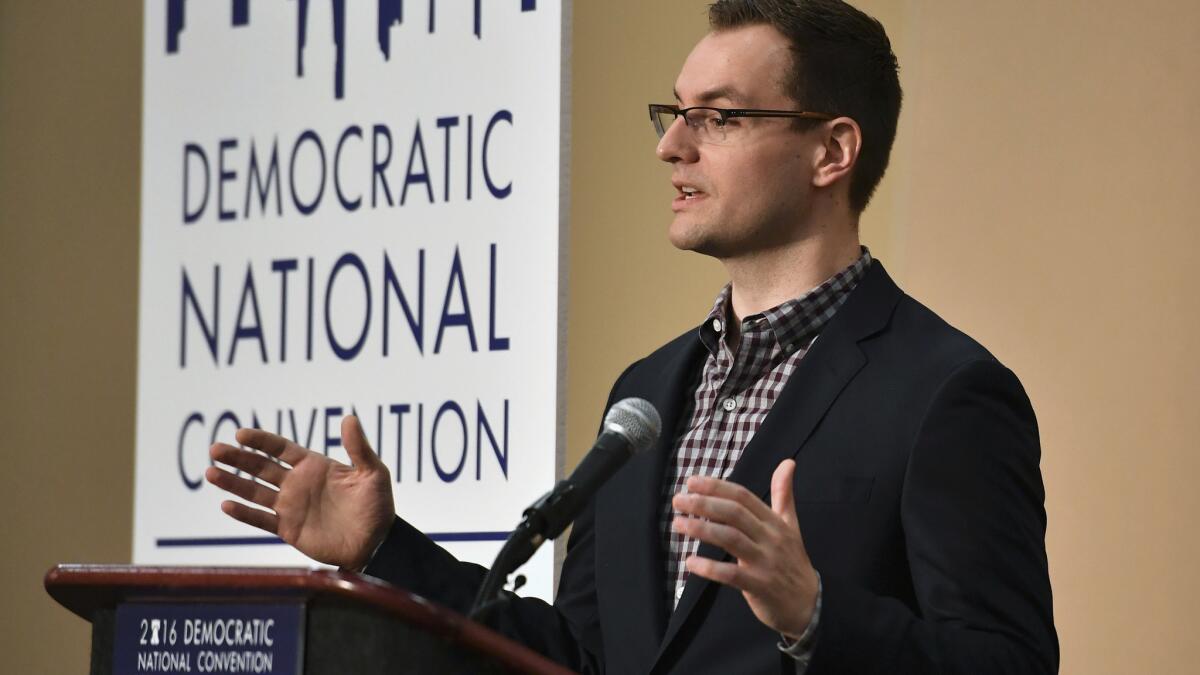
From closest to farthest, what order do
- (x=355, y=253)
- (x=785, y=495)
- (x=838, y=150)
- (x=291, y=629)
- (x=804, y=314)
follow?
1. (x=291, y=629)
2. (x=785, y=495)
3. (x=804, y=314)
4. (x=838, y=150)
5. (x=355, y=253)

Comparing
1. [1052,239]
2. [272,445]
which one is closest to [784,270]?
[272,445]

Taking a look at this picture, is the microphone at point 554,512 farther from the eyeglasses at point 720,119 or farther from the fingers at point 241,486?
the eyeglasses at point 720,119

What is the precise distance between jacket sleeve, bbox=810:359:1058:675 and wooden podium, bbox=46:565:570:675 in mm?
426

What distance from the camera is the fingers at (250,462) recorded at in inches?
66.0

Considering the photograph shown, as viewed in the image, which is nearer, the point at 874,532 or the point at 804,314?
the point at 874,532

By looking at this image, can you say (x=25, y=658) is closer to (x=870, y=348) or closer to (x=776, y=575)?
(x=870, y=348)

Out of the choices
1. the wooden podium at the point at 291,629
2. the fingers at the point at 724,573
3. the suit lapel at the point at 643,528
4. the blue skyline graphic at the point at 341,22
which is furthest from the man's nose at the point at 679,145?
the blue skyline graphic at the point at 341,22

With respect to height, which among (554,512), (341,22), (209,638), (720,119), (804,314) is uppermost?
(341,22)

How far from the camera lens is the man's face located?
6.65ft

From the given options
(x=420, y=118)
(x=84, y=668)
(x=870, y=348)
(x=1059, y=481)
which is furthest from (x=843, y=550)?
(x=84, y=668)

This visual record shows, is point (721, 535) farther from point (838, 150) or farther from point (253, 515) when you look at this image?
point (838, 150)

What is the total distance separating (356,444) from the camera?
171 centimetres

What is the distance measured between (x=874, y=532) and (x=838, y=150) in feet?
1.94

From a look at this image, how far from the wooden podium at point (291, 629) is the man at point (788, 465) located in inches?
8.9
